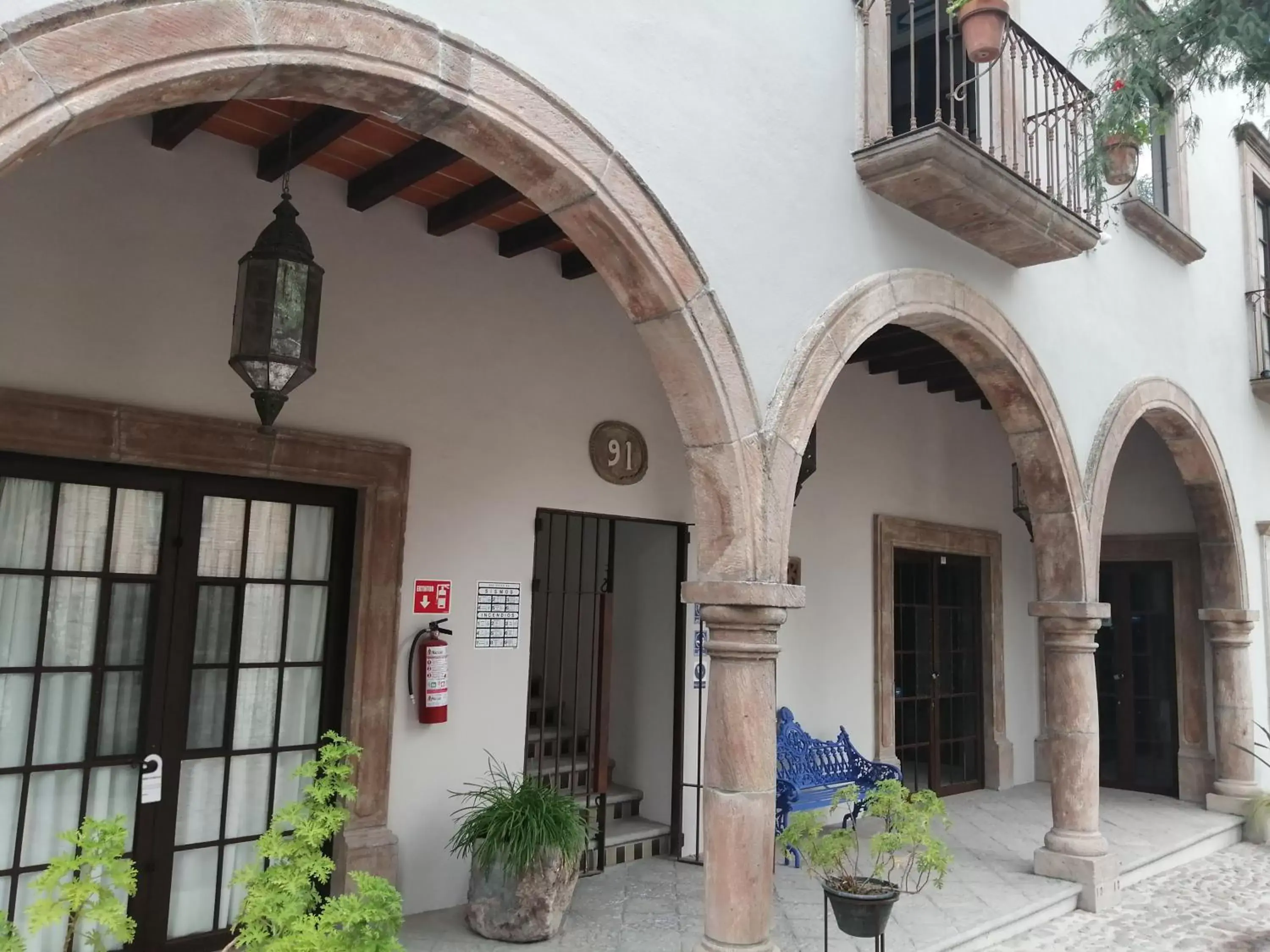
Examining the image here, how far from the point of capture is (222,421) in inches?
154

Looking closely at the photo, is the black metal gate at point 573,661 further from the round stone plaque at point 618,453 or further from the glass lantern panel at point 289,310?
the glass lantern panel at point 289,310

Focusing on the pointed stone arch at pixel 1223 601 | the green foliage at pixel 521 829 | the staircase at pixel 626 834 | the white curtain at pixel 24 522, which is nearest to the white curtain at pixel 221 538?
the white curtain at pixel 24 522

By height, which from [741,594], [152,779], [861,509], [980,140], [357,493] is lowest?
[152,779]

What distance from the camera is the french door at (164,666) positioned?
3.65 m

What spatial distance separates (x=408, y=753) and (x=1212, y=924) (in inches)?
172

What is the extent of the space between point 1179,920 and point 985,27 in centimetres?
469

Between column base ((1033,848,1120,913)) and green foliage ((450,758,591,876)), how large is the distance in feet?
9.29

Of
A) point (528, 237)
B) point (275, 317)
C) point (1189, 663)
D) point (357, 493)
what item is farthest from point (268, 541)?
point (1189, 663)

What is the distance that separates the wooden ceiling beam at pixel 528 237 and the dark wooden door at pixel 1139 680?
649 centimetres

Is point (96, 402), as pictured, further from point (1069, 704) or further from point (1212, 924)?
point (1212, 924)

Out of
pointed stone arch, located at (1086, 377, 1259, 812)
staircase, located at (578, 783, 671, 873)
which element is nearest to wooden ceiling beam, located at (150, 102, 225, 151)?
staircase, located at (578, 783, 671, 873)

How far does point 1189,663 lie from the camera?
836cm

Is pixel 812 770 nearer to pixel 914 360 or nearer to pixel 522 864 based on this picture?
pixel 522 864

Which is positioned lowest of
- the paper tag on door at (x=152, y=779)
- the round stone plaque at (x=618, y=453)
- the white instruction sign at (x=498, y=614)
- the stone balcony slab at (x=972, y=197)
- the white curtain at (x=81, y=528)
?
the paper tag on door at (x=152, y=779)
